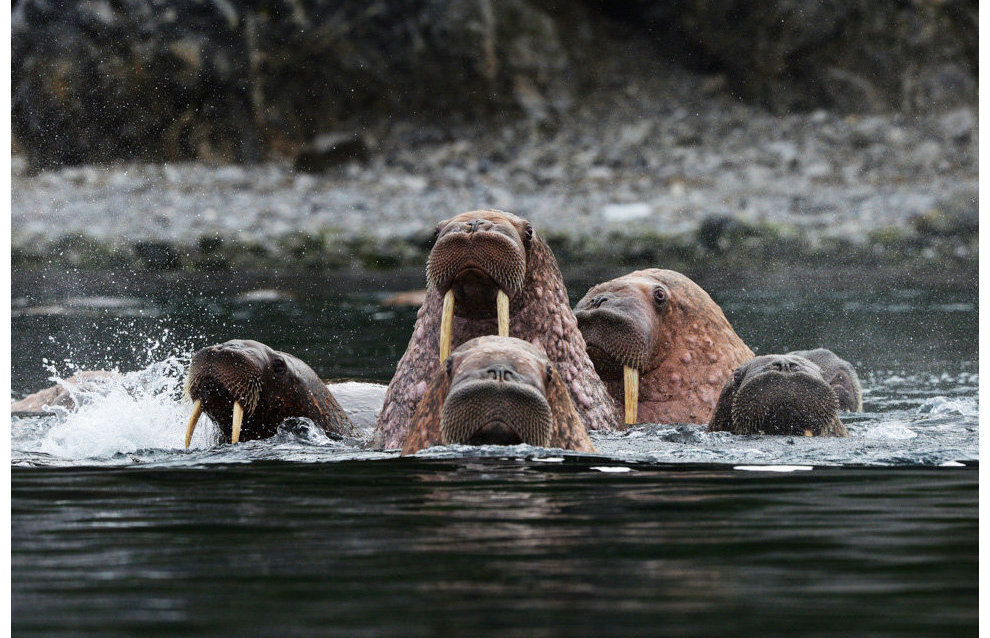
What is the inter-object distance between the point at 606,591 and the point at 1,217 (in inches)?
144

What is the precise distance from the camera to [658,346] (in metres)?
9.20

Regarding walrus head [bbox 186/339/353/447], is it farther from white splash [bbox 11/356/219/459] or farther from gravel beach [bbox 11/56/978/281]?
gravel beach [bbox 11/56/978/281]

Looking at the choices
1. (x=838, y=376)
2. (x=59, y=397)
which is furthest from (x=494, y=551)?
(x=59, y=397)

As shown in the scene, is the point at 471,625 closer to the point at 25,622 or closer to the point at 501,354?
the point at 25,622

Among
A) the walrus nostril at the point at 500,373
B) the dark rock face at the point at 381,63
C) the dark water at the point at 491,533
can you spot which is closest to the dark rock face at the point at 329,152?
the dark rock face at the point at 381,63

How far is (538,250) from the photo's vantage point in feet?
26.7

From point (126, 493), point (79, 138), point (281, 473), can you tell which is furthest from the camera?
point (79, 138)

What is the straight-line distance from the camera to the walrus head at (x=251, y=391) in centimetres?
830

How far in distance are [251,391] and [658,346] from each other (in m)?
2.41

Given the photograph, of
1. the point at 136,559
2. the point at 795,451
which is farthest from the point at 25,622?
the point at 795,451

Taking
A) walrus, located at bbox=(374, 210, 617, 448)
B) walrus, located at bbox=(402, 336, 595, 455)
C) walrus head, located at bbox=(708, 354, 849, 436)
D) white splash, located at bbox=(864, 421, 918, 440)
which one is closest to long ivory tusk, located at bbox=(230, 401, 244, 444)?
walrus, located at bbox=(374, 210, 617, 448)

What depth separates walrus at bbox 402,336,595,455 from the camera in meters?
6.48

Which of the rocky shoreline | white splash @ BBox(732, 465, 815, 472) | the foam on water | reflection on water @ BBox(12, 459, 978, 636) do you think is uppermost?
the rocky shoreline

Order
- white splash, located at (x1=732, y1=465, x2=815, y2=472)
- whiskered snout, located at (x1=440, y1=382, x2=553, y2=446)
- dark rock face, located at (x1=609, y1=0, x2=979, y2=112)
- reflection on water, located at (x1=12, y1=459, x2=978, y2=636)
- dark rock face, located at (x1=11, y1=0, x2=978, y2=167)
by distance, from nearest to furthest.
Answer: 1. reflection on water, located at (x1=12, y1=459, x2=978, y2=636)
2. whiskered snout, located at (x1=440, y1=382, x2=553, y2=446)
3. white splash, located at (x1=732, y1=465, x2=815, y2=472)
4. dark rock face, located at (x1=11, y1=0, x2=978, y2=167)
5. dark rock face, located at (x1=609, y1=0, x2=979, y2=112)
